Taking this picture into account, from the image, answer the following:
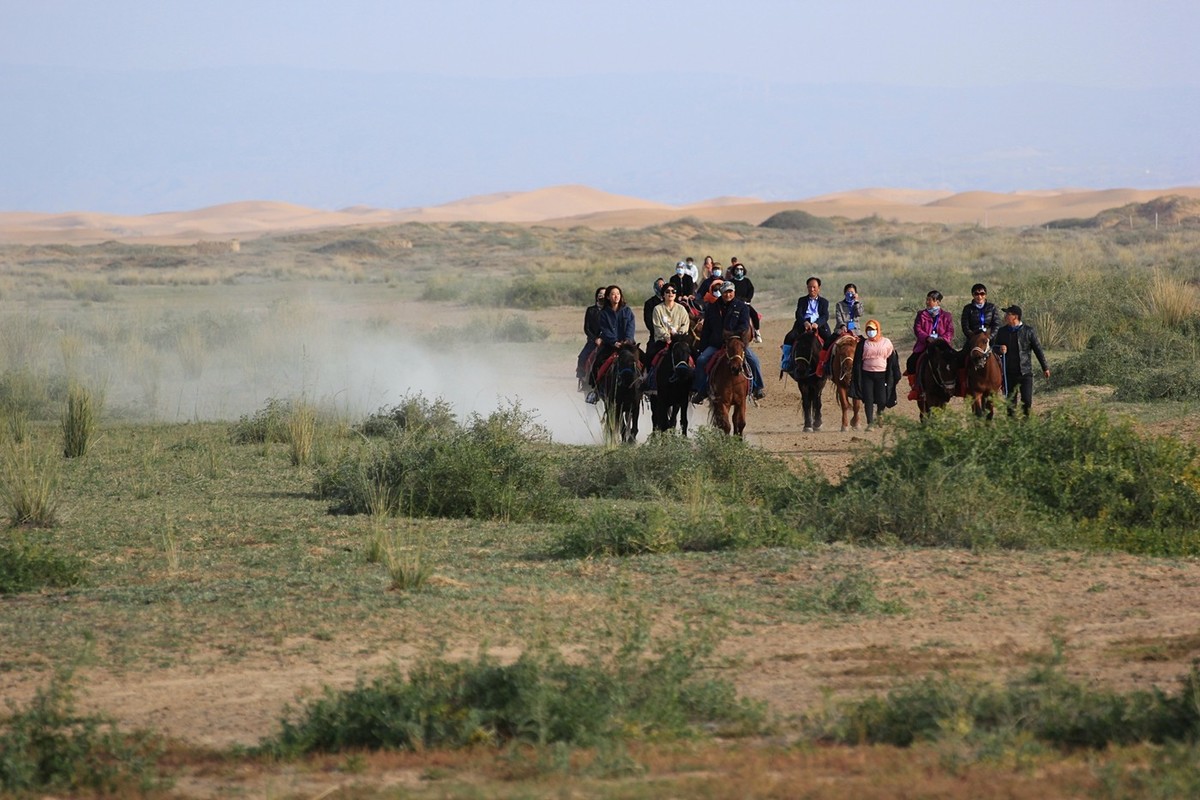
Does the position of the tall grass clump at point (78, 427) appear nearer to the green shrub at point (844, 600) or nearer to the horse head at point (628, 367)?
the horse head at point (628, 367)

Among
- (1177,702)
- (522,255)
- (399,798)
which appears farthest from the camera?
(522,255)

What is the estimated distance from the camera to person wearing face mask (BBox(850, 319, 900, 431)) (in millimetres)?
19375

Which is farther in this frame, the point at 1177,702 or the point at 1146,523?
the point at 1146,523

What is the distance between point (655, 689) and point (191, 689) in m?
2.32

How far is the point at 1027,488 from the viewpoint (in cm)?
1181

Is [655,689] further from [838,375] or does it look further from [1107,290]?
[1107,290]

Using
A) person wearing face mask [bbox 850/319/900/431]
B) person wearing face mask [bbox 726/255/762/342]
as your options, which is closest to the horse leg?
person wearing face mask [bbox 726/255/762/342]

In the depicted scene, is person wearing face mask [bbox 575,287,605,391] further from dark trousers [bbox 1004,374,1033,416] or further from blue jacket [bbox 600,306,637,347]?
dark trousers [bbox 1004,374,1033,416]

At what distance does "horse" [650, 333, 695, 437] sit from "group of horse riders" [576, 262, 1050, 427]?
137mm

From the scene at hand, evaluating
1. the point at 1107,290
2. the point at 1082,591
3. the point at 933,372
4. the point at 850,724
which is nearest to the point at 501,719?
the point at 850,724

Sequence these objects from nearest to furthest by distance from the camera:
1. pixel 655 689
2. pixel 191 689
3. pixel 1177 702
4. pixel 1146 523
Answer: pixel 1177 702
pixel 655 689
pixel 191 689
pixel 1146 523

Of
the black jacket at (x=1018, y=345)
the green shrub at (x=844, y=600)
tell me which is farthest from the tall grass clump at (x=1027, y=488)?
the black jacket at (x=1018, y=345)

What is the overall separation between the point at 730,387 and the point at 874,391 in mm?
2723

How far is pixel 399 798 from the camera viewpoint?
229 inches
